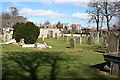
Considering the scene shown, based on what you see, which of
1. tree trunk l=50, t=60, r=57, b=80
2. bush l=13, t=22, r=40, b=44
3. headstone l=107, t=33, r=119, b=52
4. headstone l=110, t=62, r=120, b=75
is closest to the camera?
tree trunk l=50, t=60, r=57, b=80

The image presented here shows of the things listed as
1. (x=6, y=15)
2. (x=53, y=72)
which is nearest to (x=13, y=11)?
(x=6, y=15)

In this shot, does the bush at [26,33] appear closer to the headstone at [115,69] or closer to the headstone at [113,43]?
the headstone at [113,43]

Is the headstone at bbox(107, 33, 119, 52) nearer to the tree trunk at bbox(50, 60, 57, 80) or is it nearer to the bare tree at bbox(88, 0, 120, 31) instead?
the tree trunk at bbox(50, 60, 57, 80)

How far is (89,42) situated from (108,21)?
30856 mm

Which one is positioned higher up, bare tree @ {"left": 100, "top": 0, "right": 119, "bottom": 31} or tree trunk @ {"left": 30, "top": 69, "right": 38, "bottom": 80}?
bare tree @ {"left": 100, "top": 0, "right": 119, "bottom": 31}

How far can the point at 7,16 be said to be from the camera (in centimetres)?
7794

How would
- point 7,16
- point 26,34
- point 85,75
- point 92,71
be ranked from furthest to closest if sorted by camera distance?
point 7,16
point 26,34
point 92,71
point 85,75

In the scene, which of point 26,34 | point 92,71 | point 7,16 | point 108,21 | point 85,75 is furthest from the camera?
point 7,16

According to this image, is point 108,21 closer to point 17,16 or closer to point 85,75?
point 17,16

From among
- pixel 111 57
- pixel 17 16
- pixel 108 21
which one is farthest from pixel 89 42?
pixel 17 16

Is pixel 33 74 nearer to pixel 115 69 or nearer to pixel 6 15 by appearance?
pixel 115 69

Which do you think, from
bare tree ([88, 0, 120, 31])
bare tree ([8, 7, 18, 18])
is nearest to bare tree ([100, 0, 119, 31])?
bare tree ([88, 0, 120, 31])

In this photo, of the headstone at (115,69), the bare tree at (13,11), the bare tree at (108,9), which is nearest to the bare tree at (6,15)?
the bare tree at (13,11)

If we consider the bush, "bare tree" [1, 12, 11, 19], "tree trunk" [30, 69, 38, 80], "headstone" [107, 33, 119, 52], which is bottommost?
"tree trunk" [30, 69, 38, 80]
